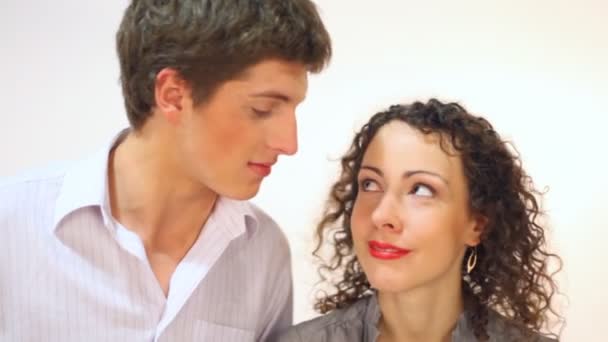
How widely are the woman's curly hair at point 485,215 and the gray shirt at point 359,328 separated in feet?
0.07

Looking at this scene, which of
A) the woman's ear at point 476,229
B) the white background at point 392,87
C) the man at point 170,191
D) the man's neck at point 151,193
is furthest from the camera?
the white background at point 392,87

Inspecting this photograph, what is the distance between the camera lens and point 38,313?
1056mm

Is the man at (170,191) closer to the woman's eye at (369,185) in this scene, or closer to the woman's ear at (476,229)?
the woman's eye at (369,185)

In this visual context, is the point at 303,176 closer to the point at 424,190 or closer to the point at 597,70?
the point at 424,190

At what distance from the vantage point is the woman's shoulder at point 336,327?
4.07ft

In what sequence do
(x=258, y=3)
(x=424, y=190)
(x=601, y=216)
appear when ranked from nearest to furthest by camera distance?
(x=258, y=3) < (x=424, y=190) < (x=601, y=216)

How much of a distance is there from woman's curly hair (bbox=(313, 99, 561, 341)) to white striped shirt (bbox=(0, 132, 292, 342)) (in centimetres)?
31

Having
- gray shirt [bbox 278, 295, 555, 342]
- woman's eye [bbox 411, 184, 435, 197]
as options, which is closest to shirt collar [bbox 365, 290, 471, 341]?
gray shirt [bbox 278, 295, 555, 342]

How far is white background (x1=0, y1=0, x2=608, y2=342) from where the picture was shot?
1.62m

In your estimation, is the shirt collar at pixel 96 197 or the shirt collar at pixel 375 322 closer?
the shirt collar at pixel 96 197

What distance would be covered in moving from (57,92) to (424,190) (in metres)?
1.05

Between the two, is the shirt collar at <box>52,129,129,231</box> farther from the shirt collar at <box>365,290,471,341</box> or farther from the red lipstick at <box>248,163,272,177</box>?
the shirt collar at <box>365,290,471,341</box>

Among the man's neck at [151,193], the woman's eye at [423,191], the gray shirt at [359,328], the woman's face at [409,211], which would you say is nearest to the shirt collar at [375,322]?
the gray shirt at [359,328]

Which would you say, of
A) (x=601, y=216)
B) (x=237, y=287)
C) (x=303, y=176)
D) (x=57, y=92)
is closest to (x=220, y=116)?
(x=237, y=287)
